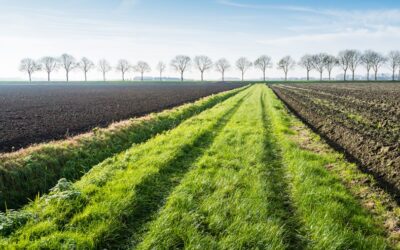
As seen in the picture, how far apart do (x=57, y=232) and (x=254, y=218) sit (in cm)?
397

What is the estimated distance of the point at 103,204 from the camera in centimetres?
684

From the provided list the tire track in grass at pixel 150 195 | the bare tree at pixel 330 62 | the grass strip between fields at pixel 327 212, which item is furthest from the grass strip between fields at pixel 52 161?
the bare tree at pixel 330 62

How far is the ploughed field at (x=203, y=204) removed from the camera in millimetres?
5590

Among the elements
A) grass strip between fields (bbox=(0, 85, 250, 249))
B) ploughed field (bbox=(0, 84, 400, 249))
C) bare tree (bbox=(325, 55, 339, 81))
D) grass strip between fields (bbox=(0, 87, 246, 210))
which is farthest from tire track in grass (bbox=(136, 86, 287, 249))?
bare tree (bbox=(325, 55, 339, 81))

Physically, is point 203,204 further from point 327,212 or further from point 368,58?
point 368,58

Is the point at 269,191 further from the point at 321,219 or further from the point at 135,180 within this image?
the point at 135,180

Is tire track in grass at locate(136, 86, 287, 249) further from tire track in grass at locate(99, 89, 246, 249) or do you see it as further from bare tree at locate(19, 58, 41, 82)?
bare tree at locate(19, 58, 41, 82)

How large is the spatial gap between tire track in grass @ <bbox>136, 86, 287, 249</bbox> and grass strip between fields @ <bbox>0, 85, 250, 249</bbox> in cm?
59

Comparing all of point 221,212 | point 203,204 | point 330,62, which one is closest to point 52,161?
point 203,204

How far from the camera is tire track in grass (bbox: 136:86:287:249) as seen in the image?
18.1 feet

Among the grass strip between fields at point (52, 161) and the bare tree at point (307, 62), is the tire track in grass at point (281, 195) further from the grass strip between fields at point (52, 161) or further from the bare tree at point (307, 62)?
the bare tree at point (307, 62)

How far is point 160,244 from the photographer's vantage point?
17.7ft

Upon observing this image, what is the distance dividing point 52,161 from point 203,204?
648cm

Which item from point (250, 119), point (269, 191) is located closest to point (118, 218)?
point (269, 191)
